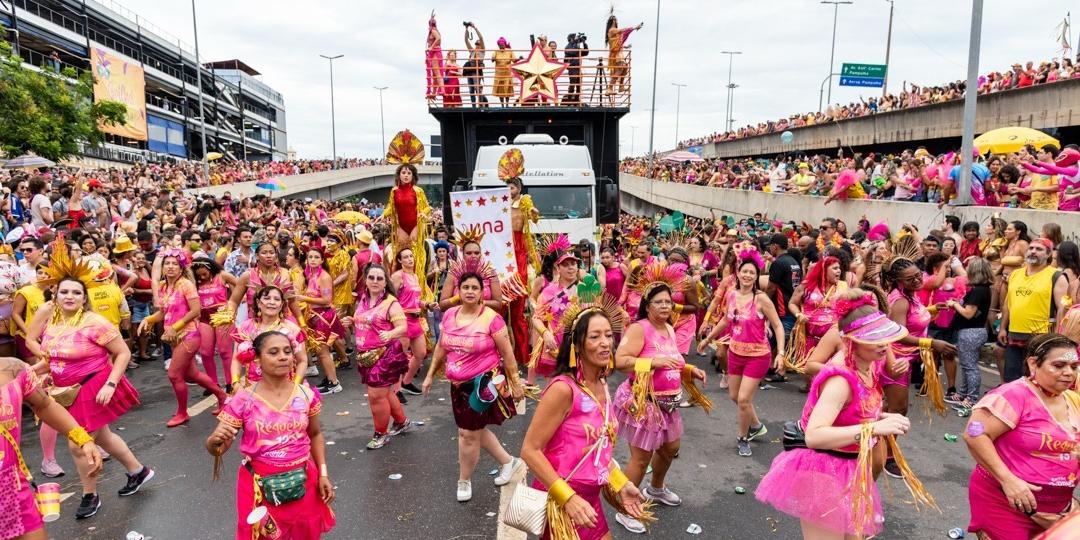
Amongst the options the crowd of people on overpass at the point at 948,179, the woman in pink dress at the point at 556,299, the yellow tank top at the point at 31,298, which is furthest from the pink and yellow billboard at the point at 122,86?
the woman in pink dress at the point at 556,299

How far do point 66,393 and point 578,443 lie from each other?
374cm

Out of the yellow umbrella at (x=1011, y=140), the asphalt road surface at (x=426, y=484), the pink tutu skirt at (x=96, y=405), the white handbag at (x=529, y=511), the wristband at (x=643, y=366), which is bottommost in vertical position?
the asphalt road surface at (x=426, y=484)

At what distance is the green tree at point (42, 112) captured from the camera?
72.7 feet

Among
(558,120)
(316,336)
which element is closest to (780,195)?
(558,120)

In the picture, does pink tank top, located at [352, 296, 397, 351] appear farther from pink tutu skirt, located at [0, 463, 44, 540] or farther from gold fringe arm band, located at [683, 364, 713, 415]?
pink tutu skirt, located at [0, 463, 44, 540]

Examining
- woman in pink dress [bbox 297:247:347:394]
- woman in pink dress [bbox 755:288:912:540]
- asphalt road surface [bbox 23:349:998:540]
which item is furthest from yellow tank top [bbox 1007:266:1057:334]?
woman in pink dress [bbox 297:247:347:394]

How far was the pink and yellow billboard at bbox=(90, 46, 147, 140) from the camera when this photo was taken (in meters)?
42.3

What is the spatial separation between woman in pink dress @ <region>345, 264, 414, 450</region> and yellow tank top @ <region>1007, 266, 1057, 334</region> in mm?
5470

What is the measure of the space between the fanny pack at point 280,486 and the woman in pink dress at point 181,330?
3513mm

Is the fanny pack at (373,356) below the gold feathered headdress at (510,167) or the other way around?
below

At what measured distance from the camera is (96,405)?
4.79 metres

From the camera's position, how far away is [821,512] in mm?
3172

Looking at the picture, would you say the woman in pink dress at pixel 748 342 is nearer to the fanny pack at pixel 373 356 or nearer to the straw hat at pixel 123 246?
the fanny pack at pixel 373 356

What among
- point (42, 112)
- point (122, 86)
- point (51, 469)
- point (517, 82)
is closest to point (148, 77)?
point (122, 86)
